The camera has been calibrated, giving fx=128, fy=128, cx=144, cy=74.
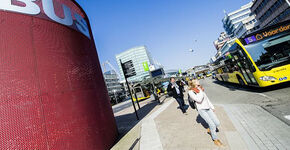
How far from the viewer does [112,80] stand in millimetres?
94500

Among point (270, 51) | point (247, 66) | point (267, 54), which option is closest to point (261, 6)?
point (270, 51)

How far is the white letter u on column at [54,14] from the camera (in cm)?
385

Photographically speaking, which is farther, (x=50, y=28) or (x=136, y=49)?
(x=136, y=49)

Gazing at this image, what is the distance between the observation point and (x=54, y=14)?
13.4ft

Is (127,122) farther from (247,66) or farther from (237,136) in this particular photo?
(247,66)

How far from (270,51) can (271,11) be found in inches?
1567

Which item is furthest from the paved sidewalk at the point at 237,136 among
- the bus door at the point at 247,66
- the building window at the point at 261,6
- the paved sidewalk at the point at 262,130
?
the building window at the point at 261,6

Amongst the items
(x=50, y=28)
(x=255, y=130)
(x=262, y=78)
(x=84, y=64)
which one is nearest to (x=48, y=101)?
(x=84, y=64)

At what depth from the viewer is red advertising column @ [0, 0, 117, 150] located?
2.76 m

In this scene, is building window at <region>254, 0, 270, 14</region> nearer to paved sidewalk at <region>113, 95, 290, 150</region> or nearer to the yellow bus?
the yellow bus

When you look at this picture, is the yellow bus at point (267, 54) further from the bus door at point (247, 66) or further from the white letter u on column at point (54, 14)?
the white letter u on column at point (54, 14)

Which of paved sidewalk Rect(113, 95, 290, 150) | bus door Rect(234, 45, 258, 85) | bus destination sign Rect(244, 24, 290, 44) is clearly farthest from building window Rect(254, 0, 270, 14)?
paved sidewalk Rect(113, 95, 290, 150)

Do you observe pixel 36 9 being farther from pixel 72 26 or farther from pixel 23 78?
pixel 23 78

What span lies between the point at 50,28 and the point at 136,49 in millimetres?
109780
